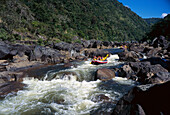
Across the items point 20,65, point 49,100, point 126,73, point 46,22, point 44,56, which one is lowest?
point 49,100

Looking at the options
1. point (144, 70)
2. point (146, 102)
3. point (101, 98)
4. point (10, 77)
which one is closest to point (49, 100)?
point (101, 98)

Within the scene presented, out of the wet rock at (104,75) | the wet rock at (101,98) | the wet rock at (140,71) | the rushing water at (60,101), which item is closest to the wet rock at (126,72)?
the wet rock at (140,71)

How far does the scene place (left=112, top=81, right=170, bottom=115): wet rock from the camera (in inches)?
120

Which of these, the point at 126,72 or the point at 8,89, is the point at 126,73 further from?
the point at 8,89

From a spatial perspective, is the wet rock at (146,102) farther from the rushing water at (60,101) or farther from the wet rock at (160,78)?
the wet rock at (160,78)

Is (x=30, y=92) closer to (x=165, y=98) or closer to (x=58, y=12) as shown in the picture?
(x=165, y=98)

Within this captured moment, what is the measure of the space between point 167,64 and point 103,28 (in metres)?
95.9

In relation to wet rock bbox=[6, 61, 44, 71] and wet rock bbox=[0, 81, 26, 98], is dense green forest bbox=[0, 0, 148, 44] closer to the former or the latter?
wet rock bbox=[6, 61, 44, 71]

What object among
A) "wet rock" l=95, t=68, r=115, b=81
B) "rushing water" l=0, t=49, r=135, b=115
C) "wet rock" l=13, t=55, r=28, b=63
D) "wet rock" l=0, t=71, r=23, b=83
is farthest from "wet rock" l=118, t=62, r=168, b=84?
"wet rock" l=13, t=55, r=28, b=63

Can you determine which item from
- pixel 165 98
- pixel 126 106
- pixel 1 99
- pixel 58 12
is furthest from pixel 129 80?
pixel 58 12

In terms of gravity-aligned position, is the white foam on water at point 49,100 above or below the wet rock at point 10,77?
below

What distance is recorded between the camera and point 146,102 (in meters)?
3.54

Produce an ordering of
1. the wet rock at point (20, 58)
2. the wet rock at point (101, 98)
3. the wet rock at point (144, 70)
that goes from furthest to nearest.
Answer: the wet rock at point (20, 58)
the wet rock at point (144, 70)
the wet rock at point (101, 98)

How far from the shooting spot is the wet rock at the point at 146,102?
304 cm
